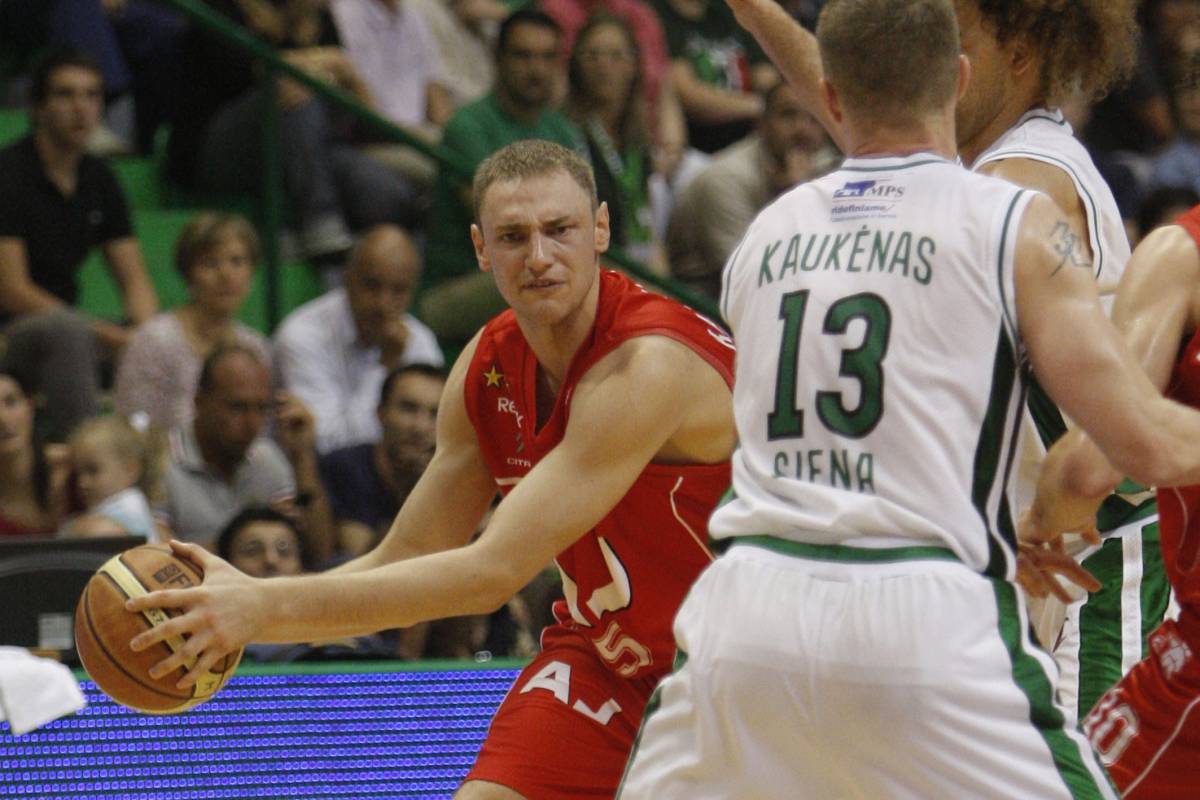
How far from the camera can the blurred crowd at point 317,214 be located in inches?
277

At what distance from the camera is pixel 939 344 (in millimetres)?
Result: 2992

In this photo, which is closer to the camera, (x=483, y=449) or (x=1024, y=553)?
(x=1024, y=553)

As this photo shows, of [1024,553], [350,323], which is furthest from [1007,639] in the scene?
[350,323]

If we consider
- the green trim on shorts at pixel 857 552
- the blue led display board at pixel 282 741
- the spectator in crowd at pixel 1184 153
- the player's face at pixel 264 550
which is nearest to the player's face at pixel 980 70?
the green trim on shorts at pixel 857 552

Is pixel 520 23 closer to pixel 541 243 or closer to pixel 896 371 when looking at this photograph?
pixel 541 243

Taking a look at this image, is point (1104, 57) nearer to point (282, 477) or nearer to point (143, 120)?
point (282, 477)

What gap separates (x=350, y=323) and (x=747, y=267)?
4935 millimetres

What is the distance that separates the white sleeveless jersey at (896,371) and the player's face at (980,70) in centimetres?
105

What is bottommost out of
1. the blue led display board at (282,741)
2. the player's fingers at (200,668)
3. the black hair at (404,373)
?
the blue led display board at (282,741)

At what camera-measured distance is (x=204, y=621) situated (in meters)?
3.29

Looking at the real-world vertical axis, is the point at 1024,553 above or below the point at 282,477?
above

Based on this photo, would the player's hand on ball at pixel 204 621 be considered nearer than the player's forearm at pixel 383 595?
Yes

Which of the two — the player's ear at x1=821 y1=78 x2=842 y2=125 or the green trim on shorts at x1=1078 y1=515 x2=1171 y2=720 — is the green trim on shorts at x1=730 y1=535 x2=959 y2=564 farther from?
the green trim on shorts at x1=1078 y1=515 x2=1171 y2=720

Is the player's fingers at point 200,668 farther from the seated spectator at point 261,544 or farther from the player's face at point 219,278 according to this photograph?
the player's face at point 219,278
